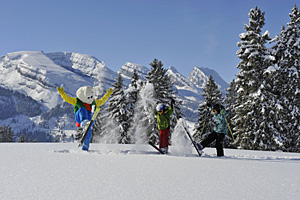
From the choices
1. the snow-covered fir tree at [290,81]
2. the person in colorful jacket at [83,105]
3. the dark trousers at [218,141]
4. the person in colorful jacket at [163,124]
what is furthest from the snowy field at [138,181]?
the snow-covered fir tree at [290,81]

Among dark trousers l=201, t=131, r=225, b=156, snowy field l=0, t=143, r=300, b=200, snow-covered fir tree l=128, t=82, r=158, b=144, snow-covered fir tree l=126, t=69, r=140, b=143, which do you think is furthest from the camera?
snow-covered fir tree l=126, t=69, r=140, b=143

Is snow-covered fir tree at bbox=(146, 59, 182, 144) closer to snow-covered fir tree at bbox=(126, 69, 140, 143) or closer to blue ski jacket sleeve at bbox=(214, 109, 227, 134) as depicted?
snow-covered fir tree at bbox=(126, 69, 140, 143)

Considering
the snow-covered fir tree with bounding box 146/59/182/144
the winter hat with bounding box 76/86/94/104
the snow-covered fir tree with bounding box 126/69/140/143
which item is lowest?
the winter hat with bounding box 76/86/94/104

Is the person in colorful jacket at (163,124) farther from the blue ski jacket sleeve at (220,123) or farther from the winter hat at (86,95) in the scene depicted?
the winter hat at (86,95)

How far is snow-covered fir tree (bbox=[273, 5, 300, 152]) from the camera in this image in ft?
66.0

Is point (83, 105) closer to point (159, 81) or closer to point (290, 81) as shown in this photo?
point (159, 81)

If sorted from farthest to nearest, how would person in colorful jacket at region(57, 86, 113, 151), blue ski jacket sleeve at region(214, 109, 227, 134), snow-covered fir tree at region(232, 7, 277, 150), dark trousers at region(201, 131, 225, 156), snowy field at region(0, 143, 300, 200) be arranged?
1. snow-covered fir tree at region(232, 7, 277, 150)
2. person in colorful jacket at region(57, 86, 113, 151)
3. blue ski jacket sleeve at region(214, 109, 227, 134)
4. dark trousers at region(201, 131, 225, 156)
5. snowy field at region(0, 143, 300, 200)

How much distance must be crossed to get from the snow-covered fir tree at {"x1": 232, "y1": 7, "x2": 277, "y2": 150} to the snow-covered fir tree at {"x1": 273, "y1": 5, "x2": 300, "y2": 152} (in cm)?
153

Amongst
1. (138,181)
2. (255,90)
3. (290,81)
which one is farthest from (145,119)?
(138,181)

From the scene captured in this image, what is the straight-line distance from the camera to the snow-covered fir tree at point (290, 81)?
20.1m

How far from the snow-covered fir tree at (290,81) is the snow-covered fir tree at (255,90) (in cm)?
153

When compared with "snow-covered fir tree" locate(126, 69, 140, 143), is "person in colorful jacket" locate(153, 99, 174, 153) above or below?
below

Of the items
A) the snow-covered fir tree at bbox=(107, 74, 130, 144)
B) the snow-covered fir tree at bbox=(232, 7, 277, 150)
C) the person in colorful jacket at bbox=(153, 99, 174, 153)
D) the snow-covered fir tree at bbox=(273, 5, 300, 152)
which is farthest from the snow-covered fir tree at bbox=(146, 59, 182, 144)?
the person in colorful jacket at bbox=(153, 99, 174, 153)

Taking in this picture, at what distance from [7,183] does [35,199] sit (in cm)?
81
